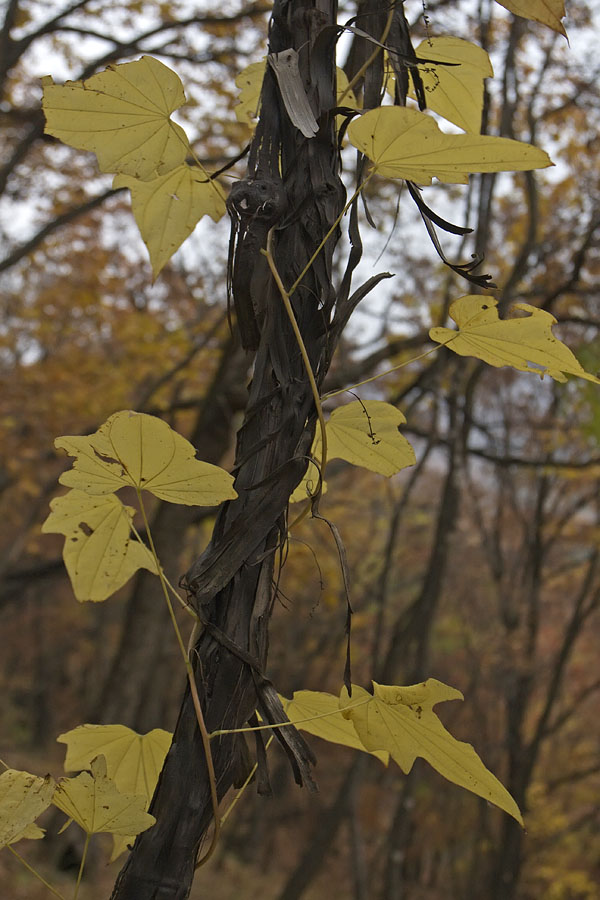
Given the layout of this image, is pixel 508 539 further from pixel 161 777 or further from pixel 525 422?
pixel 161 777

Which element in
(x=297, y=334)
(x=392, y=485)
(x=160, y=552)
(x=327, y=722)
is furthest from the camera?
(x=392, y=485)

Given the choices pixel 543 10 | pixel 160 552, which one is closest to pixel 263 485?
pixel 543 10

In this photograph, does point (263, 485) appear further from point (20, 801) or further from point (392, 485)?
point (392, 485)

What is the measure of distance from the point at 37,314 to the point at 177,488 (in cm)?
746

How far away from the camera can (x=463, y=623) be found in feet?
26.9

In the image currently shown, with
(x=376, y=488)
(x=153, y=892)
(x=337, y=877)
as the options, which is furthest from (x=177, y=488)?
(x=337, y=877)

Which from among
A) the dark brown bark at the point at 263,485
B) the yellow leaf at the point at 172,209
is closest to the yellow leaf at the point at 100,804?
the dark brown bark at the point at 263,485

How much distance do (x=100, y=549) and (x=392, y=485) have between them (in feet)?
26.2

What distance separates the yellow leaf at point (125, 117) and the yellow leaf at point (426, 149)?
157 mm

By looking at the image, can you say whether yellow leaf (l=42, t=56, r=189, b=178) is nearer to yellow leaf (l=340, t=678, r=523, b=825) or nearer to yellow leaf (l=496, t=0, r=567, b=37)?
yellow leaf (l=496, t=0, r=567, b=37)

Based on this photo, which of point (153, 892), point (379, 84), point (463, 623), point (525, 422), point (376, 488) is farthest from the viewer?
point (376, 488)

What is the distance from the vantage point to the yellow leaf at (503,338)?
0.52 metres

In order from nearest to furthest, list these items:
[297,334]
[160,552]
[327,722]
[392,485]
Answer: [297,334] → [327,722] → [160,552] → [392,485]

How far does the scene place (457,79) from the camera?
2.07ft
